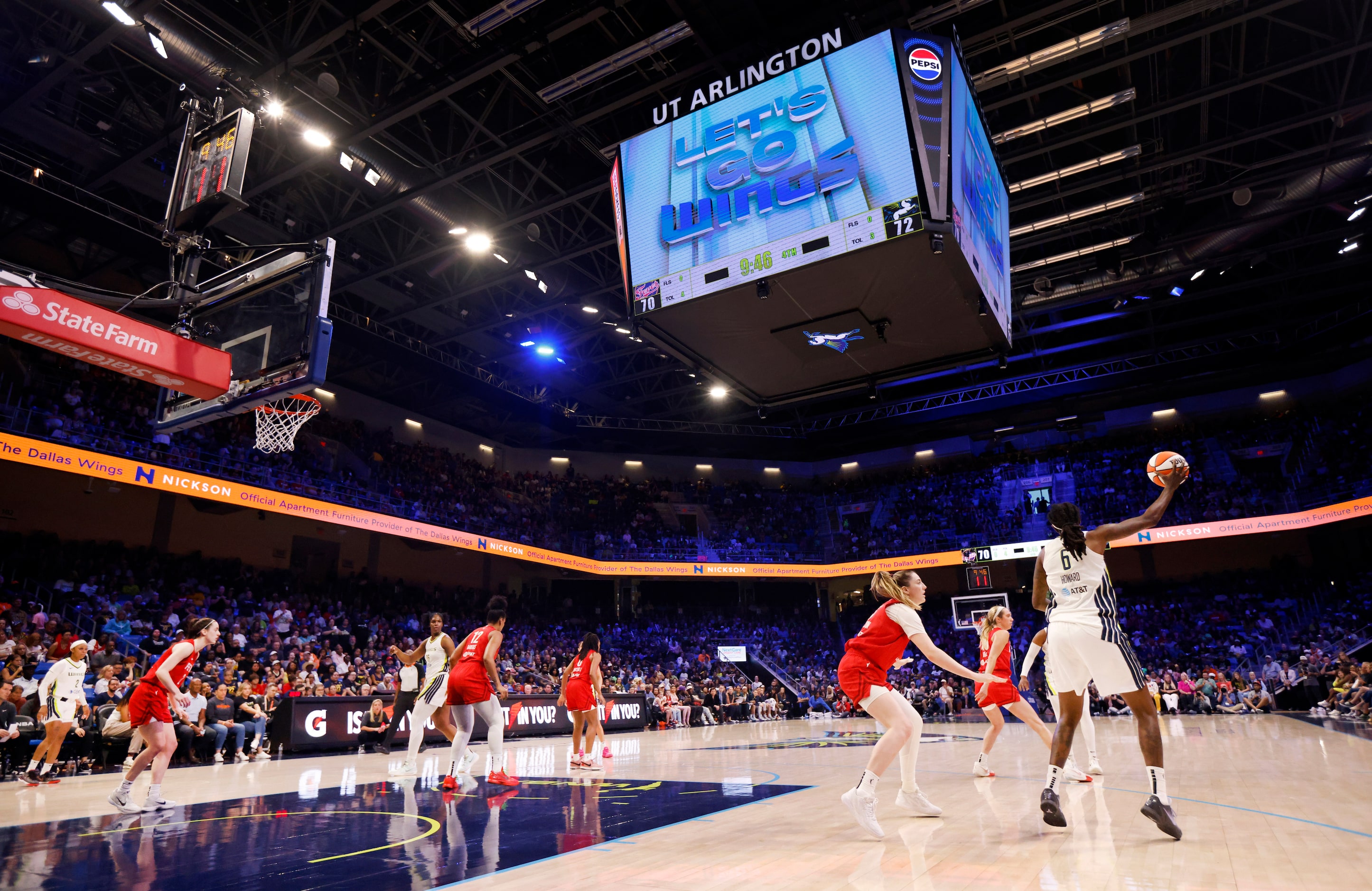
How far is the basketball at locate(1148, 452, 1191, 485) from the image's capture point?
486 centimetres

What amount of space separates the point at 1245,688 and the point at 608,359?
21.1m

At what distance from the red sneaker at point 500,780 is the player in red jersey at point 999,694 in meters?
5.03

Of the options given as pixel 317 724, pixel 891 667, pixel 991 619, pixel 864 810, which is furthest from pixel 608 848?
pixel 317 724

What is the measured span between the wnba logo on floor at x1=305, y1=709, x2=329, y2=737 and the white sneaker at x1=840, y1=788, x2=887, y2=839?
12420 millimetres

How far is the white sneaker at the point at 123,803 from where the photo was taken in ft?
21.5

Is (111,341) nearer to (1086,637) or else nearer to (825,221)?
(825,221)

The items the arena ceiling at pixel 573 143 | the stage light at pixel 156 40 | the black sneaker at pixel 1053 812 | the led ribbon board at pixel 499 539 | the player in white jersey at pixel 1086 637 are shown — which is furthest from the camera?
the led ribbon board at pixel 499 539

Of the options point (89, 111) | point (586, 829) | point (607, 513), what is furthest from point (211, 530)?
point (586, 829)

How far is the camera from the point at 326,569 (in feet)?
80.7

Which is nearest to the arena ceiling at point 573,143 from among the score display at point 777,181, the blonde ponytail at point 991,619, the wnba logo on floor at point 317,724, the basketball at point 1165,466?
the score display at point 777,181

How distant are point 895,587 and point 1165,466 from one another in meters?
1.92

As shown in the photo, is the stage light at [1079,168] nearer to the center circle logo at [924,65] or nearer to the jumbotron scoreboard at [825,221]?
the jumbotron scoreboard at [825,221]

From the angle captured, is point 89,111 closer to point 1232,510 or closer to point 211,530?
point 211,530

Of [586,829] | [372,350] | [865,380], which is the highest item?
[372,350]
